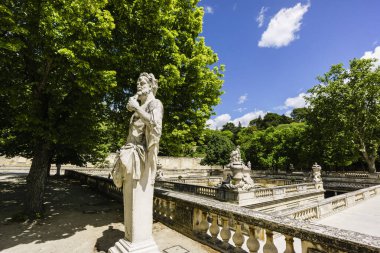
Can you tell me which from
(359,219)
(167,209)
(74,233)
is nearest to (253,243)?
(167,209)

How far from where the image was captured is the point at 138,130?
154 inches

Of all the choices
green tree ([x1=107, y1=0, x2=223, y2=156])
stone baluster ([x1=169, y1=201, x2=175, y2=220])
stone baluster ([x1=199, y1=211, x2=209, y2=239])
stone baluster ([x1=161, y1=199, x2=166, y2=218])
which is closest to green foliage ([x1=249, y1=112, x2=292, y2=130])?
green tree ([x1=107, y1=0, x2=223, y2=156])

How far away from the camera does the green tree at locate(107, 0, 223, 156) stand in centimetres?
778

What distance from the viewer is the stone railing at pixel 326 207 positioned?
8.44 m

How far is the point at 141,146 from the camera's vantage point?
3.79 metres

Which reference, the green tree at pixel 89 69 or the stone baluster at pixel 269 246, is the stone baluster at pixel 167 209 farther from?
the stone baluster at pixel 269 246

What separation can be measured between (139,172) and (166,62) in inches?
231

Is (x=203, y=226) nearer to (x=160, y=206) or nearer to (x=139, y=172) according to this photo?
(x=139, y=172)

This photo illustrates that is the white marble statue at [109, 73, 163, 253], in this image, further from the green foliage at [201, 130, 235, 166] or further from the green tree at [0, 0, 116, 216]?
the green foliage at [201, 130, 235, 166]

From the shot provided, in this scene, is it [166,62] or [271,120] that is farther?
[271,120]

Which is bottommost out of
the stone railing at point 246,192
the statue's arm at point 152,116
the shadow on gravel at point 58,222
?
the stone railing at point 246,192

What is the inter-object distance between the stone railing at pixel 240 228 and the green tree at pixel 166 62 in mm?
3072

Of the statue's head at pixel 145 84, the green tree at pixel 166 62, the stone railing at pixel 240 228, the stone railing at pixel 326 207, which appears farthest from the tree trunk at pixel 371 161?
the statue's head at pixel 145 84

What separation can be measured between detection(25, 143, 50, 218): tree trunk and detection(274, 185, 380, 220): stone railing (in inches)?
330
